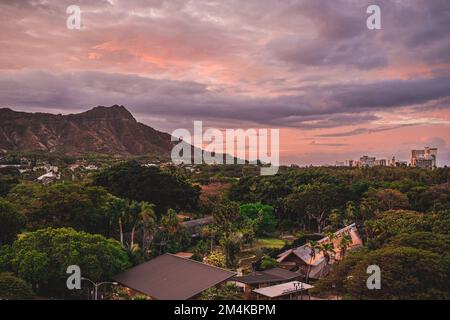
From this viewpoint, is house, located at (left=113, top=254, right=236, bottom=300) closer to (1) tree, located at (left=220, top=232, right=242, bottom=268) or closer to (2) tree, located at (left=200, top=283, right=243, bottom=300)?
(2) tree, located at (left=200, top=283, right=243, bottom=300)

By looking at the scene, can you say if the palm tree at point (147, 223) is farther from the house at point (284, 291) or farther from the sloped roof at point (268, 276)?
the house at point (284, 291)

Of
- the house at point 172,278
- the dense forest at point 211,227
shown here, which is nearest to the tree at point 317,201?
the dense forest at point 211,227

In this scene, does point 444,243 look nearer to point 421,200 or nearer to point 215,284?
point 215,284

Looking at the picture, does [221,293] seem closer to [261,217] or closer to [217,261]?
[217,261]

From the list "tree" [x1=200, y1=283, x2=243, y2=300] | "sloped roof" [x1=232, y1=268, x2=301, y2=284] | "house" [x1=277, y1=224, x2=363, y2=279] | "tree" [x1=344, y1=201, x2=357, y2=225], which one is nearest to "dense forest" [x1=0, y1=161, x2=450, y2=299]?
"tree" [x1=344, y1=201, x2=357, y2=225]

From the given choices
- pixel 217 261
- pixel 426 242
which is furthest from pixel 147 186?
pixel 426 242
